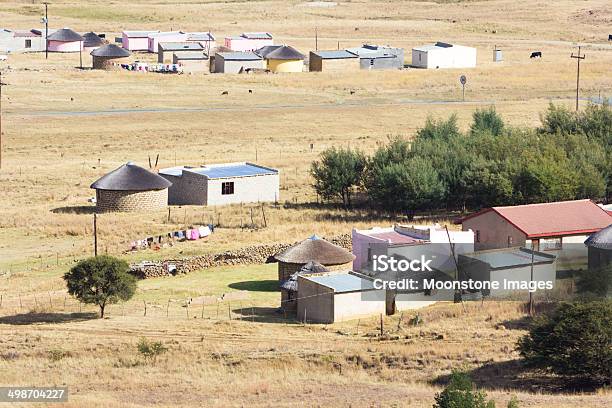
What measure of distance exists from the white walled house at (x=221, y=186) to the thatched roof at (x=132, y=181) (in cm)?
134

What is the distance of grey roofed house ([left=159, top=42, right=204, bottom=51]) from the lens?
391ft

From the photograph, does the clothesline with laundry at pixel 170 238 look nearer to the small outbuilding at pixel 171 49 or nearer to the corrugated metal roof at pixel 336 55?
the corrugated metal roof at pixel 336 55

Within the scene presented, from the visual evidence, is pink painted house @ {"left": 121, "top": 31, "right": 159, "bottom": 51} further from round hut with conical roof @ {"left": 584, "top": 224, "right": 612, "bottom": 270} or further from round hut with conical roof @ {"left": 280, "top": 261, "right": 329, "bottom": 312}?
round hut with conical roof @ {"left": 584, "top": 224, "right": 612, "bottom": 270}

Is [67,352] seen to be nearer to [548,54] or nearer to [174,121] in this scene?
[174,121]

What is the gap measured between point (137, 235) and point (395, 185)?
10892 mm

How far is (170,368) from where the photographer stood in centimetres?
3644

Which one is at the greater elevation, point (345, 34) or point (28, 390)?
point (345, 34)

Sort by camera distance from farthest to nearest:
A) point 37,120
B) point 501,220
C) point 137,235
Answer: point 37,120
point 137,235
point 501,220

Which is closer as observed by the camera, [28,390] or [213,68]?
[28,390]

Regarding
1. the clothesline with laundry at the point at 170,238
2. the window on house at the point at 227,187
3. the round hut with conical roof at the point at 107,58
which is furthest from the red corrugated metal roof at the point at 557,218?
the round hut with conical roof at the point at 107,58

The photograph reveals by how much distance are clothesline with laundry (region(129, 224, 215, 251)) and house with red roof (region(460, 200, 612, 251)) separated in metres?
11.0

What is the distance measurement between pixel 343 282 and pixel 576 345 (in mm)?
10393

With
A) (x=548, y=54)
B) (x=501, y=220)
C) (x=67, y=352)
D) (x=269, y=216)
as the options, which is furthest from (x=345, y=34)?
(x=67, y=352)

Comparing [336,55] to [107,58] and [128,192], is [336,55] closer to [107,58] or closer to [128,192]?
[107,58]
